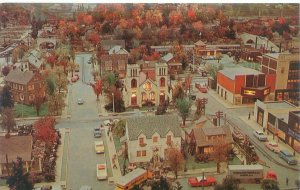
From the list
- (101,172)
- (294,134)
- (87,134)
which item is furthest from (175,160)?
(294,134)

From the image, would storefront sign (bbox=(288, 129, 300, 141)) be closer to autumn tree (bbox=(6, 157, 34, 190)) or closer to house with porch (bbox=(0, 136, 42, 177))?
house with porch (bbox=(0, 136, 42, 177))

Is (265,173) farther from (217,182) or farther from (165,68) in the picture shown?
(165,68)

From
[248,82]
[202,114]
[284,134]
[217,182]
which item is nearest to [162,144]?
[217,182]

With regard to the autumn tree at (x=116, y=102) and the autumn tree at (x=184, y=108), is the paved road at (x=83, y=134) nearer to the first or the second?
the autumn tree at (x=116, y=102)

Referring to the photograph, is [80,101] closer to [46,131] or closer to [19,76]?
[19,76]

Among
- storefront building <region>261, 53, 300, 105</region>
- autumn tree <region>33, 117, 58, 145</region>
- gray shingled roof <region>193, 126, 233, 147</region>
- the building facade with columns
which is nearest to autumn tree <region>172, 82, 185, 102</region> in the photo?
the building facade with columns
